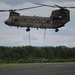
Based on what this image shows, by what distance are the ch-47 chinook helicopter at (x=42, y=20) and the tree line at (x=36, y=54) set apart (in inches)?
3050

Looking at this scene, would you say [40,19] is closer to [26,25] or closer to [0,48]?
[26,25]

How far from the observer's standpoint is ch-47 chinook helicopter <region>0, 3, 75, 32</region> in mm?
33197

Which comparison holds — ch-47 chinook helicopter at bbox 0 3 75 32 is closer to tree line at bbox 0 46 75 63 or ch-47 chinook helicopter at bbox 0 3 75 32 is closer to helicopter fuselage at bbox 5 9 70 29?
helicopter fuselage at bbox 5 9 70 29

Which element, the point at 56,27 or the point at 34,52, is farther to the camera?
the point at 34,52

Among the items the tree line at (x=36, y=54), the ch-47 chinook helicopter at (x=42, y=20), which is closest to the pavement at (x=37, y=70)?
the ch-47 chinook helicopter at (x=42, y=20)

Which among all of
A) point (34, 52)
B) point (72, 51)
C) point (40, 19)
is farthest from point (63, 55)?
point (40, 19)

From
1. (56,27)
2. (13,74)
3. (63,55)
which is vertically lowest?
(63,55)

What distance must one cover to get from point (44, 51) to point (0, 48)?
1682cm

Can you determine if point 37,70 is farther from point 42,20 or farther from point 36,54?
point 36,54

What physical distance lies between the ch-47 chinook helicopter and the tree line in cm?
7748

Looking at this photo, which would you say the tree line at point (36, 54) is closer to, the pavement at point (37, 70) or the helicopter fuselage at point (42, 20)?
the pavement at point (37, 70)

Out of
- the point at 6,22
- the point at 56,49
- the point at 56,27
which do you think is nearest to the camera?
the point at 56,27

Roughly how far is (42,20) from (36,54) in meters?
89.2

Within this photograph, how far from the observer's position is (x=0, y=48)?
135 meters
